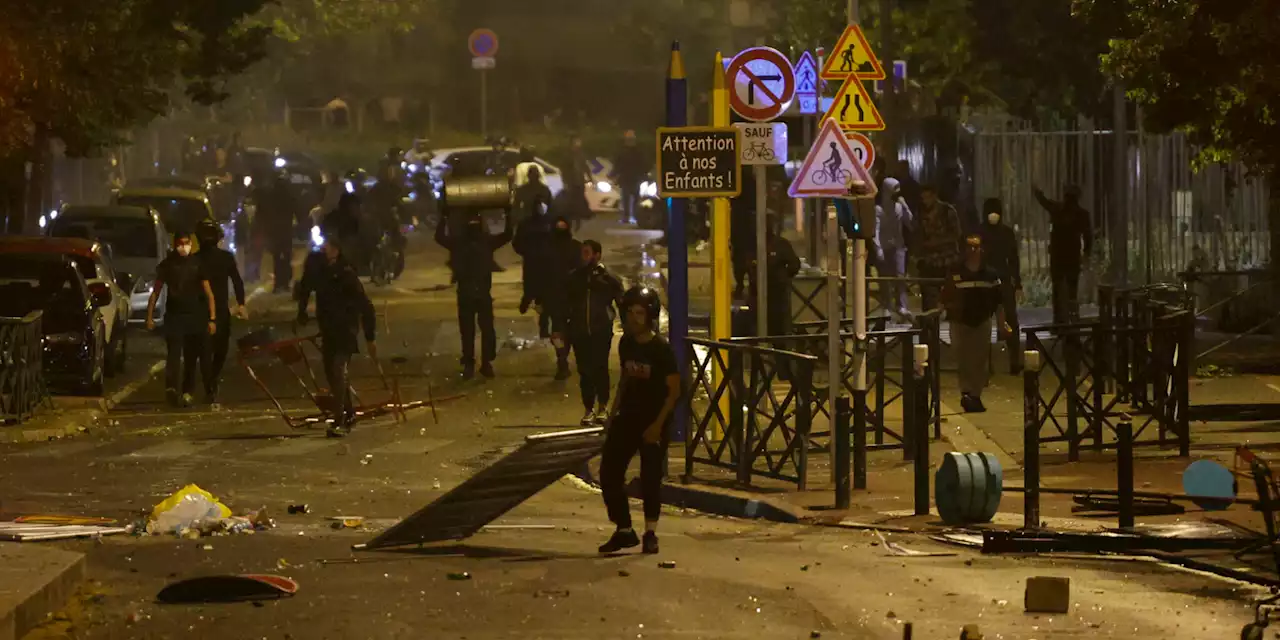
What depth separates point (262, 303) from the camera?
31.4 metres

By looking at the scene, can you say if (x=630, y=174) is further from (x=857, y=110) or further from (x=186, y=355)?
(x=857, y=110)

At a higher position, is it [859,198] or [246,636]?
[859,198]

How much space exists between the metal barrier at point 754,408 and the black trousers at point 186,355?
20.9 ft

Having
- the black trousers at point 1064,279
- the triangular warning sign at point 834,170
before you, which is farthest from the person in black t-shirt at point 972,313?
the black trousers at point 1064,279

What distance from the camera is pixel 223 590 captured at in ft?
33.4

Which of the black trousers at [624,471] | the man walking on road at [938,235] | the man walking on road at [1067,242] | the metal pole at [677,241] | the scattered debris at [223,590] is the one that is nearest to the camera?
the scattered debris at [223,590]

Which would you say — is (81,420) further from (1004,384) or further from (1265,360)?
(1265,360)

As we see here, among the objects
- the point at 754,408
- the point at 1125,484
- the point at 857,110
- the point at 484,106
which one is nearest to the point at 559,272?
the point at 857,110

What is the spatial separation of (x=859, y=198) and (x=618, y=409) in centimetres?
290

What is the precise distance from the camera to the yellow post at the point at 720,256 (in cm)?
1592

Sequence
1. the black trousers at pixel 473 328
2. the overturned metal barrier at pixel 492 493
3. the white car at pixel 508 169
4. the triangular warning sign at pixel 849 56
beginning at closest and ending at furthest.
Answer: the overturned metal barrier at pixel 492 493 → the triangular warning sign at pixel 849 56 → the black trousers at pixel 473 328 → the white car at pixel 508 169

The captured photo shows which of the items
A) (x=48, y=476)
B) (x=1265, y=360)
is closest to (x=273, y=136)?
(x=1265, y=360)

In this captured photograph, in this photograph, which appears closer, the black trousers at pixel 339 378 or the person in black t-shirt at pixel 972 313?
the black trousers at pixel 339 378

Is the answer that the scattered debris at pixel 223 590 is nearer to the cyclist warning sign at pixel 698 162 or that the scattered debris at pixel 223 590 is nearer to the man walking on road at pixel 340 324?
the cyclist warning sign at pixel 698 162
